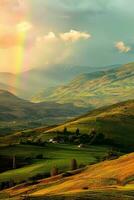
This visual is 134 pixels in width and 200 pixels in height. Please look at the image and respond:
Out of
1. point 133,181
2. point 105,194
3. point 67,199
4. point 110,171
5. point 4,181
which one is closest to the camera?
point 67,199

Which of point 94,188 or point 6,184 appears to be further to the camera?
point 6,184

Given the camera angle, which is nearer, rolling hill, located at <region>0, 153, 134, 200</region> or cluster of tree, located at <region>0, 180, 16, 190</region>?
rolling hill, located at <region>0, 153, 134, 200</region>

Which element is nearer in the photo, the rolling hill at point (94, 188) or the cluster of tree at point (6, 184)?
the rolling hill at point (94, 188)

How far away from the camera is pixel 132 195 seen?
77.9m

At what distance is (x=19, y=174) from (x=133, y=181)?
3435 inches

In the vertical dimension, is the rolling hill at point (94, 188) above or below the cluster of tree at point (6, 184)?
above

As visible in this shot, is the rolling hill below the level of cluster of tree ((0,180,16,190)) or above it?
above

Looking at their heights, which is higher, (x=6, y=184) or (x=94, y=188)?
(x=94, y=188)

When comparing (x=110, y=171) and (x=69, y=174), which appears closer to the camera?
(x=110, y=171)

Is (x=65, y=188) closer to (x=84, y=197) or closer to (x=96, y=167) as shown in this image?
(x=84, y=197)

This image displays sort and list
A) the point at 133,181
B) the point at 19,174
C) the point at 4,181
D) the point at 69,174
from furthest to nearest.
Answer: the point at 19,174 < the point at 4,181 < the point at 69,174 < the point at 133,181

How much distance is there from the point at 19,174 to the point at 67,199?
11120 centimetres

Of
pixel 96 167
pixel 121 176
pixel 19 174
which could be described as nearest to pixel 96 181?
pixel 121 176

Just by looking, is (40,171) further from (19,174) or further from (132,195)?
(132,195)
